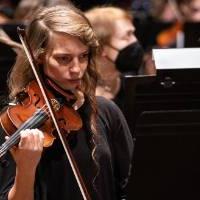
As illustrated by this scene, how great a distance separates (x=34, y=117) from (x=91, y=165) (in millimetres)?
298

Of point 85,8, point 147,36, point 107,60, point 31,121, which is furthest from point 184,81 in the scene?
point 85,8

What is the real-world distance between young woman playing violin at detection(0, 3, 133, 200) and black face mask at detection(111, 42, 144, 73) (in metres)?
1.08

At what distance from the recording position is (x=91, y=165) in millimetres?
2375

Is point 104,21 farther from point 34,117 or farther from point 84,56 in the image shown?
point 34,117

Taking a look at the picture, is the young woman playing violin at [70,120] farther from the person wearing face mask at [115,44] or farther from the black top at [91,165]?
the person wearing face mask at [115,44]

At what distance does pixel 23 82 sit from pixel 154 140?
62 cm

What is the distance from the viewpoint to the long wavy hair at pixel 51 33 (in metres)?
2.39

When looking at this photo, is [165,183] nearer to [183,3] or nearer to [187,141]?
[187,141]

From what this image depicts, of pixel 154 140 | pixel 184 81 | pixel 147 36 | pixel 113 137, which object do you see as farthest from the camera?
pixel 147 36

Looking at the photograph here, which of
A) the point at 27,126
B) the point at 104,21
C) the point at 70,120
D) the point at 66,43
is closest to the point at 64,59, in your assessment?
the point at 66,43

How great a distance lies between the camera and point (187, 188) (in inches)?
78.1

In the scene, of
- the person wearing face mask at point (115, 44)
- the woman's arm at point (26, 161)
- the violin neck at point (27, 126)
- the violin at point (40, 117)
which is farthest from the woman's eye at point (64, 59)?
the person wearing face mask at point (115, 44)

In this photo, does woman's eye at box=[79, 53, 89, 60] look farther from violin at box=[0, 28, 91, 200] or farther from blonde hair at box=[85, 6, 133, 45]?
blonde hair at box=[85, 6, 133, 45]

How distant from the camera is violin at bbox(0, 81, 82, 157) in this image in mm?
2156
